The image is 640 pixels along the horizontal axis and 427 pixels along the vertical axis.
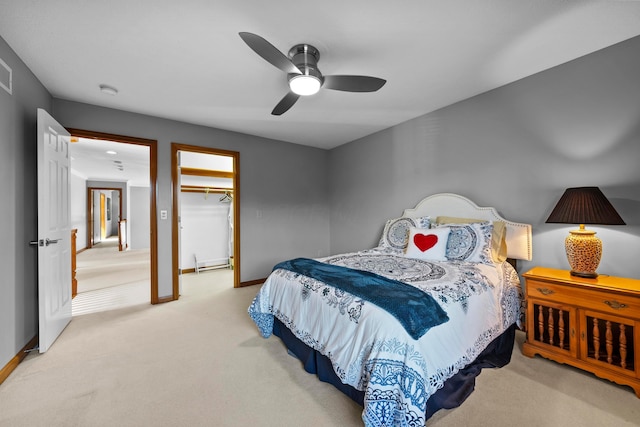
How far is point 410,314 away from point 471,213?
208 cm

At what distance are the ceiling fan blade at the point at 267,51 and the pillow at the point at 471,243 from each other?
2.10 m

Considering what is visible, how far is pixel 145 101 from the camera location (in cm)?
299

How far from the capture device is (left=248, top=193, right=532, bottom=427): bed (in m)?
1.31

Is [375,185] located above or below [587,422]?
above

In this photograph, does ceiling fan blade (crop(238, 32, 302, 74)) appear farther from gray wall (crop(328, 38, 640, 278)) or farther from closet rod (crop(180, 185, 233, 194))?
closet rod (crop(180, 185, 233, 194))

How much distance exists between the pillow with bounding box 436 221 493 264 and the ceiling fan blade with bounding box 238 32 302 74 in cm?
210

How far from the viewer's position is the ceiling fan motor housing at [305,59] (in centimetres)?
200

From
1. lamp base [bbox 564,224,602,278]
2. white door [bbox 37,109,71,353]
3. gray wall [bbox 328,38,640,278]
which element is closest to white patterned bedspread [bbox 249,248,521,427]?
lamp base [bbox 564,224,602,278]

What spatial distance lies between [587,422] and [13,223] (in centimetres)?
411

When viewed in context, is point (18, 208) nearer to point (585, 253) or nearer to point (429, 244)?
point (429, 244)

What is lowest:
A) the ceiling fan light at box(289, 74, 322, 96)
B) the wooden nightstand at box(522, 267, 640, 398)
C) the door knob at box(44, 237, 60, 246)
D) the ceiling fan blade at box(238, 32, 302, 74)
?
the wooden nightstand at box(522, 267, 640, 398)

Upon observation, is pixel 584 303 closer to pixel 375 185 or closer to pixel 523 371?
pixel 523 371

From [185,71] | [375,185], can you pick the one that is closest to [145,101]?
[185,71]

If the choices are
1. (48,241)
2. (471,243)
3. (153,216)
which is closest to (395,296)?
(471,243)
